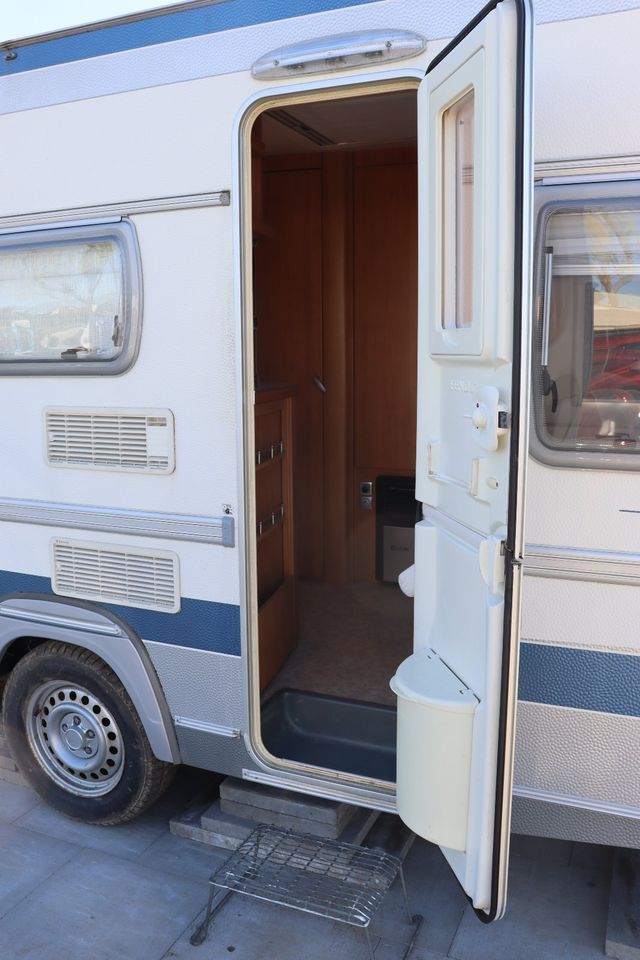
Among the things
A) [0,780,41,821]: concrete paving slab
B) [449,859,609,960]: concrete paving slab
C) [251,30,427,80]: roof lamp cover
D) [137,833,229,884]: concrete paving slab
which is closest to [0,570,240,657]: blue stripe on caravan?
[137,833,229,884]: concrete paving slab

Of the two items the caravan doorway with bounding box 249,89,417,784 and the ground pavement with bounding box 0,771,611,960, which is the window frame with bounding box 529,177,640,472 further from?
the caravan doorway with bounding box 249,89,417,784

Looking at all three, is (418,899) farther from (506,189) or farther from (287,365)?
(287,365)

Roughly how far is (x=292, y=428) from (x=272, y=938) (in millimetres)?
2064

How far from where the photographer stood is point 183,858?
3.16 metres

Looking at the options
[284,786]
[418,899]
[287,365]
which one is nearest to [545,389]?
[284,786]

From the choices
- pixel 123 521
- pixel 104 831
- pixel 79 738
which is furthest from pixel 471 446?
pixel 104 831

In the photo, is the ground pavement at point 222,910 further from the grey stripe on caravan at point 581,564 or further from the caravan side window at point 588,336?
the caravan side window at point 588,336

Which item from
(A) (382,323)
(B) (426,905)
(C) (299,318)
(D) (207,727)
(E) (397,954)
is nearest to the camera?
(E) (397,954)

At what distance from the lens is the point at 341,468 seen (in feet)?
16.3

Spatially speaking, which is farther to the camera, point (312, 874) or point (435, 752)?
point (312, 874)

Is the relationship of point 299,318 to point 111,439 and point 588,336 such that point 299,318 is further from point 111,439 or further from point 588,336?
point 588,336

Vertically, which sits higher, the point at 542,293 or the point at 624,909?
the point at 542,293

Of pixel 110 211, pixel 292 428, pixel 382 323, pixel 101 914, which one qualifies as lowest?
pixel 101 914

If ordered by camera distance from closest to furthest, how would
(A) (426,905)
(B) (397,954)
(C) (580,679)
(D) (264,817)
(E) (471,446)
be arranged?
(E) (471,446), (C) (580,679), (B) (397,954), (A) (426,905), (D) (264,817)
